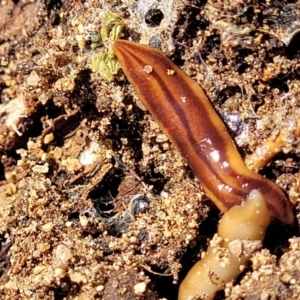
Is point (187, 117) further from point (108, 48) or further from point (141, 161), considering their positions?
point (108, 48)

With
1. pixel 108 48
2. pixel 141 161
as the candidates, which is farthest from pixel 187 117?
pixel 108 48

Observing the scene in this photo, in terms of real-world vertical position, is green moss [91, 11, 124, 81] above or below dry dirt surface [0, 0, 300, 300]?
above

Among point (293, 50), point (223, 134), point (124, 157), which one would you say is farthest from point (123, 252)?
point (293, 50)

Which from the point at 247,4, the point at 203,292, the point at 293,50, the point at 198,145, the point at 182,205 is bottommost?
the point at 203,292

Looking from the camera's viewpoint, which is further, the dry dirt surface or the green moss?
the green moss

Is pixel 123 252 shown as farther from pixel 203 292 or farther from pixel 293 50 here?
pixel 293 50

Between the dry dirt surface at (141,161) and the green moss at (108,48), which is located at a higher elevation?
the green moss at (108,48)
